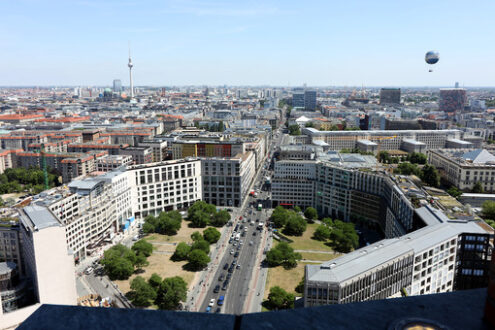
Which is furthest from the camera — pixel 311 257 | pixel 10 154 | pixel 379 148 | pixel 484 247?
pixel 379 148

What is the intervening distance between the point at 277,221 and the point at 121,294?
854 inches

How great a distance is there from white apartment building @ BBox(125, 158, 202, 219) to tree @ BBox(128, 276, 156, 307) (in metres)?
21.3

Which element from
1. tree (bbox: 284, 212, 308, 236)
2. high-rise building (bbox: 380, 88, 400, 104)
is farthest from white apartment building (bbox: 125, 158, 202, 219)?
high-rise building (bbox: 380, 88, 400, 104)

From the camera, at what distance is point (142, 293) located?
30.8m

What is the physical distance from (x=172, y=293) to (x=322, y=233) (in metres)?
20.9

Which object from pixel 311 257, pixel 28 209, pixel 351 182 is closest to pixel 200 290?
pixel 311 257

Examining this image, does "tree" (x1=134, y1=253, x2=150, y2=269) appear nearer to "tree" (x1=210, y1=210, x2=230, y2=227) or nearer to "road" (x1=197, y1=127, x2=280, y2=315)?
"road" (x1=197, y1=127, x2=280, y2=315)

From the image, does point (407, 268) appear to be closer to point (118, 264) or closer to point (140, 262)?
point (140, 262)

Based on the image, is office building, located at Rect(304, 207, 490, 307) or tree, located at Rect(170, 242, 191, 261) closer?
office building, located at Rect(304, 207, 490, 307)

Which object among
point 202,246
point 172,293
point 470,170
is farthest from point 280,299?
point 470,170

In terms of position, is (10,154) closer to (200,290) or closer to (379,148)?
(200,290)

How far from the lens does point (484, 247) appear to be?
27812mm

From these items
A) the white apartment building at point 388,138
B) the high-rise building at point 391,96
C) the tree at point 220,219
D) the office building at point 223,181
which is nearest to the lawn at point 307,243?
the tree at point 220,219

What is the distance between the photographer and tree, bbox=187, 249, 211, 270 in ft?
121
